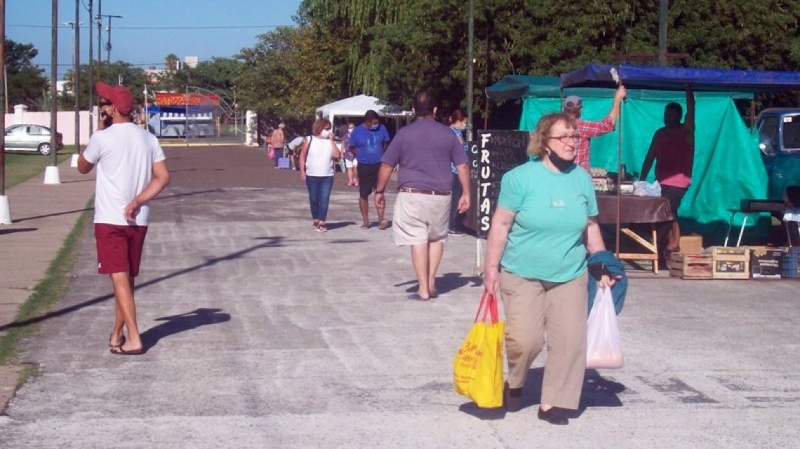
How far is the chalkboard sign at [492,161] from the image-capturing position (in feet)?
38.5

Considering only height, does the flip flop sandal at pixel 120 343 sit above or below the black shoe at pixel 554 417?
above

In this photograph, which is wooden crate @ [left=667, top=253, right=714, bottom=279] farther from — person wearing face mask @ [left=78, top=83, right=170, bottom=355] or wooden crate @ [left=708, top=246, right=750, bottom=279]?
person wearing face mask @ [left=78, top=83, right=170, bottom=355]

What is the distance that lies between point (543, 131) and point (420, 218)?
408cm

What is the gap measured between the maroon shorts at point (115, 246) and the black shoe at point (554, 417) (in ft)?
10.3

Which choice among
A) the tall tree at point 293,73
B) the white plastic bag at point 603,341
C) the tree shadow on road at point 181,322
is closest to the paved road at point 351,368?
the tree shadow on road at point 181,322

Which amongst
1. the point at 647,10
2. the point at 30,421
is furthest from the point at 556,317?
the point at 647,10

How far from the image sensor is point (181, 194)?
24016mm

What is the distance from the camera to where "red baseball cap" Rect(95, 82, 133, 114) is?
24.9ft

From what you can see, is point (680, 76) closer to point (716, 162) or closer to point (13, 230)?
point (716, 162)

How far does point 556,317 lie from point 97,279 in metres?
6.87

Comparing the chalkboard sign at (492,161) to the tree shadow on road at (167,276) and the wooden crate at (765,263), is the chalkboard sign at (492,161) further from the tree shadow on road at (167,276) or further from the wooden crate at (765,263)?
the tree shadow on road at (167,276)

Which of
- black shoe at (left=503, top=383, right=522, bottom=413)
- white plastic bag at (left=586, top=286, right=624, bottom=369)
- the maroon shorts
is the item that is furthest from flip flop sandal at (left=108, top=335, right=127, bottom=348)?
white plastic bag at (left=586, top=286, right=624, bottom=369)

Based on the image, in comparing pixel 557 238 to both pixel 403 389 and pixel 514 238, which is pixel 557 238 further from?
pixel 403 389

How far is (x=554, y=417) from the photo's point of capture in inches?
240
